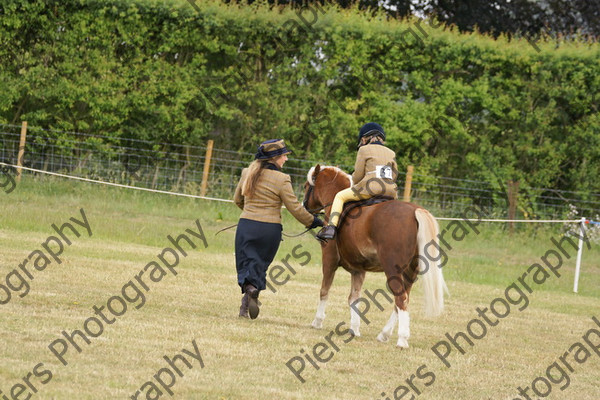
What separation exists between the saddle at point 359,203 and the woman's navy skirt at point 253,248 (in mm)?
757

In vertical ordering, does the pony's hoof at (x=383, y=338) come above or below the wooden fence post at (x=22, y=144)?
below

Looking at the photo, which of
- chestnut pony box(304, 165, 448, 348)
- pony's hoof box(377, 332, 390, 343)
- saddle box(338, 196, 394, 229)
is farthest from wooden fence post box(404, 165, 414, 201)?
pony's hoof box(377, 332, 390, 343)

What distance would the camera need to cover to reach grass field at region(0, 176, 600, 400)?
20.9 feet

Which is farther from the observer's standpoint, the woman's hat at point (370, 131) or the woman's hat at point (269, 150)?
the woman's hat at point (269, 150)

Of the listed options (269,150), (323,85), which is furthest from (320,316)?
(323,85)

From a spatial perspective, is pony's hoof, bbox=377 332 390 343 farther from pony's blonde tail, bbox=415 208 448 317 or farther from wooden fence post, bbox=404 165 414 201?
wooden fence post, bbox=404 165 414 201

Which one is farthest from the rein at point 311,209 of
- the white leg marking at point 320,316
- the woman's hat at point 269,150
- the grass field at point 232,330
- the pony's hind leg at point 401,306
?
the pony's hind leg at point 401,306

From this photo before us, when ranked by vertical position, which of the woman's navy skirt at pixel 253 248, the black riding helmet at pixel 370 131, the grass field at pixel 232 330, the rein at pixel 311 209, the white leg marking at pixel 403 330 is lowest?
the grass field at pixel 232 330

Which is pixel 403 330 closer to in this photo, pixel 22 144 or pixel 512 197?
pixel 512 197

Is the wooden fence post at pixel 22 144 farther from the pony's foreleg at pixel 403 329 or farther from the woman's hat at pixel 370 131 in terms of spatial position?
the pony's foreleg at pixel 403 329

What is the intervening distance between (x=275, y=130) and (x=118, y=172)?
143 inches

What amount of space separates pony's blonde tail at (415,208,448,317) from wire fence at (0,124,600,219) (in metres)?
11.4

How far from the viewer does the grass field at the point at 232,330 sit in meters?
6.37

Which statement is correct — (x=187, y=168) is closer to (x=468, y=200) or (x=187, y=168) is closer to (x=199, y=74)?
(x=199, y=74)
